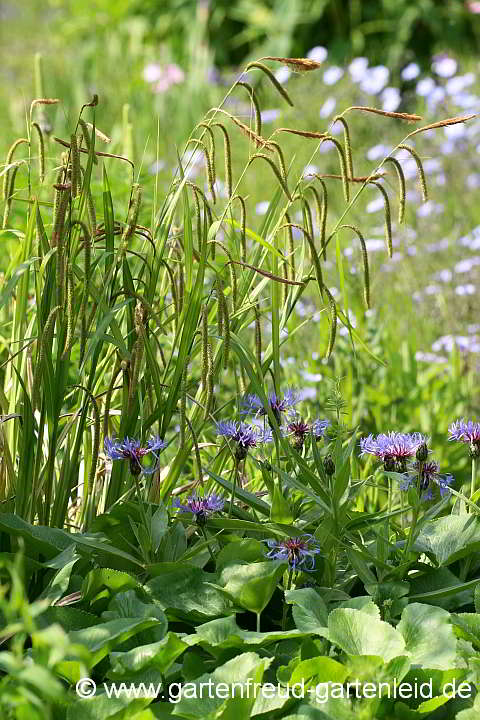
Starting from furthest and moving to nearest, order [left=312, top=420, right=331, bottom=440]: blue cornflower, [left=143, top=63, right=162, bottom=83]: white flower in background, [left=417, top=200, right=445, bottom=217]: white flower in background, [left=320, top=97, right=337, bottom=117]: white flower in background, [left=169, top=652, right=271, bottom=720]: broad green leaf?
1. [left=143, top=63, right=162, bottom=83]: white flower in background
2. [left=320, top=97, right=337, bottom=117]: white flower in background
3. [left=417, top=200, right=445, bottom=217]: white flower in background
4. [left=312, top=420, right=331, bottom=440]: blue cornflower
5. [left=169, top=652, right=271, bottom=720]: broad green leaf

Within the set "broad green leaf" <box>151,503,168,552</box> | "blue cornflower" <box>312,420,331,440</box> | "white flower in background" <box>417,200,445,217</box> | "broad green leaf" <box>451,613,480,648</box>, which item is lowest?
"broad green leaf" <box>451,613,480,648</box>

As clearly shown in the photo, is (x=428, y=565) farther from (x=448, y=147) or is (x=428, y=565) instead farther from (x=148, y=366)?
(x=448, y=147)

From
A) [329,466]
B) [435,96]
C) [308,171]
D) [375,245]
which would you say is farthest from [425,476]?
[435,96]

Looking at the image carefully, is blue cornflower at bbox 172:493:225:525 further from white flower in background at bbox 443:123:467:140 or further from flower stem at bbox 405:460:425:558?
white flower in background at bbox 443:123:467:140

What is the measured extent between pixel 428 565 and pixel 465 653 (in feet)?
0.73

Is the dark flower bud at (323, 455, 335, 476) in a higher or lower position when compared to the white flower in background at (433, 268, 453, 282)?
lower

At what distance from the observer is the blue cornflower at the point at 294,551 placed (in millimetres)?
1364

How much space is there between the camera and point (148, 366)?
1.52 metres

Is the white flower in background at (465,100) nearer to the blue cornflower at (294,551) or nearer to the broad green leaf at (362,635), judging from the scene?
the blue cornflower at (294,551)

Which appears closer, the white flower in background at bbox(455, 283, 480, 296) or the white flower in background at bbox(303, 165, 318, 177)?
the white flower in background at bbox(303, 165, 318, 177)

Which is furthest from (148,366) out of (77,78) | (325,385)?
(77,78)

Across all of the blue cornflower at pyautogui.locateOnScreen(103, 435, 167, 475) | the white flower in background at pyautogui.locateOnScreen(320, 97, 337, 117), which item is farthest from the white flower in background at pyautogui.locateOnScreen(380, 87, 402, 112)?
the blue cornflower at pyautogui.locateOnScreen(103, 435, 167, 475)

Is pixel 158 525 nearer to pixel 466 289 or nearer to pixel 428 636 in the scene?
pixel 428 636

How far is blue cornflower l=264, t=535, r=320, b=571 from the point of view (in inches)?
53.7
